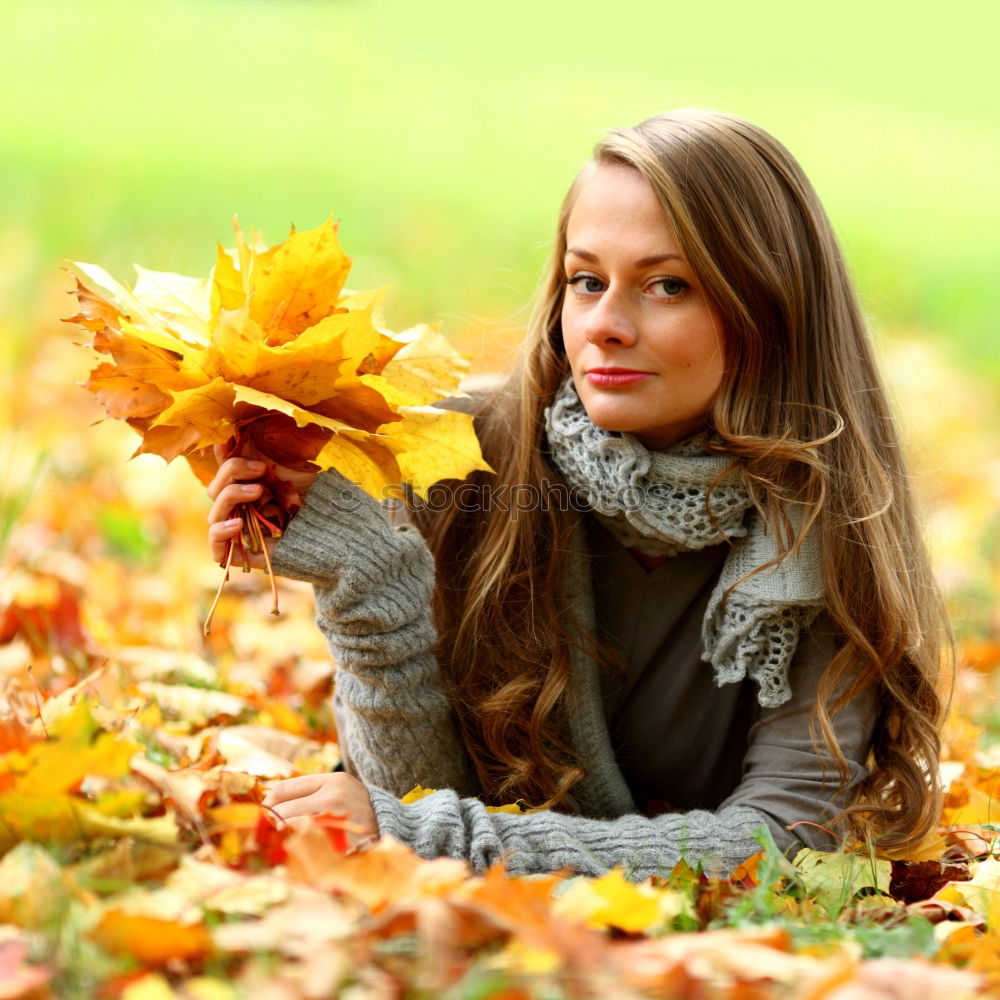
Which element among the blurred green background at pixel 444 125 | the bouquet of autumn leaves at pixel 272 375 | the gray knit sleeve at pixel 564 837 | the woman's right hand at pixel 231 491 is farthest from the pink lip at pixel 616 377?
the blurred green background at pixel 444 125

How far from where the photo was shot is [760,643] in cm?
213

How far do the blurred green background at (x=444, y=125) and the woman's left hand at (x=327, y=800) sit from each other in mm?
3458

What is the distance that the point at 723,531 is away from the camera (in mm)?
2113

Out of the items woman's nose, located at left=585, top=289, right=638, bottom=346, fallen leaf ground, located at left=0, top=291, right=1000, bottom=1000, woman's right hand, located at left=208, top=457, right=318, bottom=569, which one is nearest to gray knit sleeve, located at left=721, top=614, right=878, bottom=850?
fallen leaf ground, located at left=0, top=291, right=1000, bottom=1000

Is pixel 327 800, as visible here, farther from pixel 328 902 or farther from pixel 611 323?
pixel 611 323

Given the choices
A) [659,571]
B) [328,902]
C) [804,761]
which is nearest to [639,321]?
[659,571]

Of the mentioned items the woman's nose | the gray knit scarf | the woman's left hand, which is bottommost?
the woman's left hand

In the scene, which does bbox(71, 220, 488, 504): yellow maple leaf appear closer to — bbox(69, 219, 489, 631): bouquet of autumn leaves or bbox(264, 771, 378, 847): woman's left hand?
bbox(69, 219, 489, 631): bouquet of autumn leaves

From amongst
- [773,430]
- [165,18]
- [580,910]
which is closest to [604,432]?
[773,430]

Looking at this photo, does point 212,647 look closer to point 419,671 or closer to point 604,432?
point 419,671

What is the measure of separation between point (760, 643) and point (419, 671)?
595mm

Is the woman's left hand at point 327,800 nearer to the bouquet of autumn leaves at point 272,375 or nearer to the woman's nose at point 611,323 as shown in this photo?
the bouquet of autumn leaves at point 272,375

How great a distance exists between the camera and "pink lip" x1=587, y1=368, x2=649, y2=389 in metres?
2.05

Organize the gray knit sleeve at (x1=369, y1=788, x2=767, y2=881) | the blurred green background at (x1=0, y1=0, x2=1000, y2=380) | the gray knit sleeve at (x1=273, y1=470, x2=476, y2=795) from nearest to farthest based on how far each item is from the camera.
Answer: the gray knit sleeve at (x1=369, y1=788, x2=767, y2=881) → the gray knit sleeve at (x1=273, y1=470, x2=476, y2=795) → the blurred green background at (x1=0, y1=0, x2=1000, y2=380)
